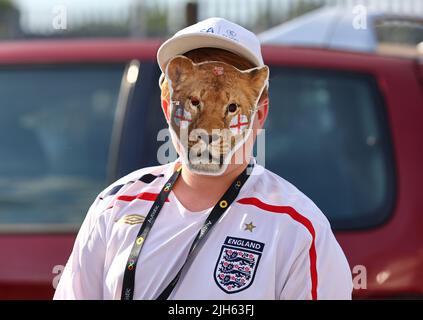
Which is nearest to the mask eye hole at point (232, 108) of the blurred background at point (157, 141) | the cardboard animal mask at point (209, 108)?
the cardboard animal mask at point (209, 108)

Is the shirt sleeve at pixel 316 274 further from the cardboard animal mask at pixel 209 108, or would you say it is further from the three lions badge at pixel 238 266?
the cardboard animal mask at pixel 209 108

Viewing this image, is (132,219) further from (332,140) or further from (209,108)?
(332,140)

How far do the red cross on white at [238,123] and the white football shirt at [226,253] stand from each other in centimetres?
11

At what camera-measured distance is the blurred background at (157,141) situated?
9.19ft

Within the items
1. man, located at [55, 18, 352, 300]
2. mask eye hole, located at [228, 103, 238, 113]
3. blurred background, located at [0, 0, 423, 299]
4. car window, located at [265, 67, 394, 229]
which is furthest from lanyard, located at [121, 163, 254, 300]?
car window, located at [265, 67, 394, 229]

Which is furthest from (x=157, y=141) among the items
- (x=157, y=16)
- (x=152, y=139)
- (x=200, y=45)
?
(x=157, y=16)

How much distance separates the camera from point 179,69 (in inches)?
61.3

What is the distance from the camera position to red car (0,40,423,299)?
281 centimetres

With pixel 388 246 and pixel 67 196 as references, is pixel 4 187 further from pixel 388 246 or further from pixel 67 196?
pixel 388 246

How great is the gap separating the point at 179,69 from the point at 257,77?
15cm

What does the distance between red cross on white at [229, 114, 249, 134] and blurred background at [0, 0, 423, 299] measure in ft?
3.89

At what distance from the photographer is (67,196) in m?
3.04

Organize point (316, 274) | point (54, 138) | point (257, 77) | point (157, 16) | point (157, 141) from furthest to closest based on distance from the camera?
point (157, 16) < point (54, 138) < point (157, 141) < point (257, 77) < point (316, 274)

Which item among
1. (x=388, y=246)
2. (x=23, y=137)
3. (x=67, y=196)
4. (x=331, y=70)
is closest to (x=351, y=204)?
(x=388, y=246)
